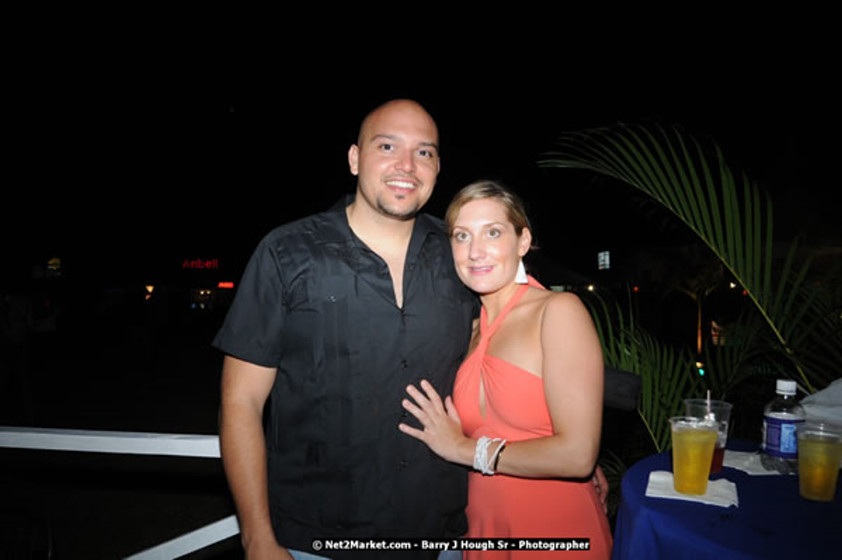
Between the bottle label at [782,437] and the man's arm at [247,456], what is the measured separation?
1.76 m

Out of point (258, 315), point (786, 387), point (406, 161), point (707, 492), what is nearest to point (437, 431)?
point (258, 315)

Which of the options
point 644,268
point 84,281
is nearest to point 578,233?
point 644,268

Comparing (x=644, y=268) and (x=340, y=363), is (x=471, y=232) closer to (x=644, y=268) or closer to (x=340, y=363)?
(x=340, y=363)

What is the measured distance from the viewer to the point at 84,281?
21.9m

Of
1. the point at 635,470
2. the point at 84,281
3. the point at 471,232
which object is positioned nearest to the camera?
the point at 635,470

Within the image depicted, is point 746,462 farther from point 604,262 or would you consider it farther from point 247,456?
point 604,262

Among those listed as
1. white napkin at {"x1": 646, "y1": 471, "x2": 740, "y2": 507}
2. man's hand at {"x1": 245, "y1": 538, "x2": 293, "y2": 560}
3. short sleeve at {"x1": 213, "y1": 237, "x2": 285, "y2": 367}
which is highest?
short sleeve at {"x1": 213, "y1": 237, "x2": 285, "y2": 367}

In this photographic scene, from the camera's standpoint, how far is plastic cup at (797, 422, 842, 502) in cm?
152

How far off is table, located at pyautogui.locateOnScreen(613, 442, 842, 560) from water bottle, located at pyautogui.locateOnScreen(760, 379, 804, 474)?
7cm

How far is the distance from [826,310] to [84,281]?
2572cm

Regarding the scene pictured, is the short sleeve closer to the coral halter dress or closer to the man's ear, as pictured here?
the man's ear

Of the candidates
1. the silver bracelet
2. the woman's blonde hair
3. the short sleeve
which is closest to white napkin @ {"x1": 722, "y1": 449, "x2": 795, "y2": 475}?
the silver bracelet

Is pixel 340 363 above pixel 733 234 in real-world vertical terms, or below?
below

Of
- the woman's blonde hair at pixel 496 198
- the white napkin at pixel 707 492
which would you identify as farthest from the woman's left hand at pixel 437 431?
the woman's blonde hair at pixel 496 198
